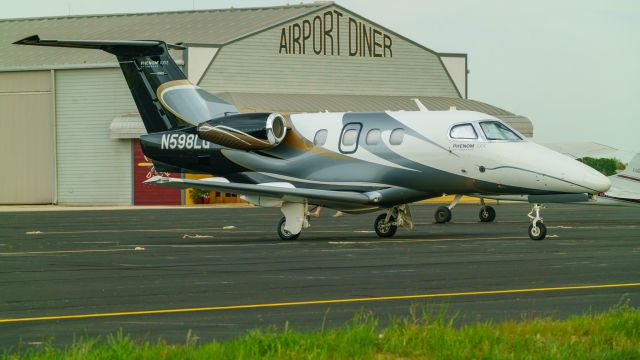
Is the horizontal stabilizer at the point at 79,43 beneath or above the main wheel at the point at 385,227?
above

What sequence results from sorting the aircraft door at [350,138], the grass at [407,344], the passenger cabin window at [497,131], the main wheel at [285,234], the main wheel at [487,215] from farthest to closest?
1. the main wheel at [487,215]
2. the aircraft door at [350,138]
3. the main wheel at [285,234]
4. the passenger cabin window at [497,131]
5. the grass at [407,344]

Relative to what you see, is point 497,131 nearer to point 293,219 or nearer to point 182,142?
point 293,219

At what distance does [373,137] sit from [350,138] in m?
0.61

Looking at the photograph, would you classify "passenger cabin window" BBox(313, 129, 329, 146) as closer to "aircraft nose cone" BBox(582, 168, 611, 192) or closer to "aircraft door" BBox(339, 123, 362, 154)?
"aircraft door" BBox(339, 123, 362, 154)

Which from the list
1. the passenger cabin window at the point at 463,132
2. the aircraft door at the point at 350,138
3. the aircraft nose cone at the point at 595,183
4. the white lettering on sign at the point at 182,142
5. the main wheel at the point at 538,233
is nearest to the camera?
the aircraft nose cone at the point at 595,183

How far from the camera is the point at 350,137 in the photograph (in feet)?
89.8

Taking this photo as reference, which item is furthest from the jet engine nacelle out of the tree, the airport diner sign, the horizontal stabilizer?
the tree

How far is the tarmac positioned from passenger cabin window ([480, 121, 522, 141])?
92.8 inches

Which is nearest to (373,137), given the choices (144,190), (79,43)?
(79,43)

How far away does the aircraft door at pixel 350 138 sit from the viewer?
2722 centimetres

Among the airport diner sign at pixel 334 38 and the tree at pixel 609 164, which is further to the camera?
the tree at pixel 609 164

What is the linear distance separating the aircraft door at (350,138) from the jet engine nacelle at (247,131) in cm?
155

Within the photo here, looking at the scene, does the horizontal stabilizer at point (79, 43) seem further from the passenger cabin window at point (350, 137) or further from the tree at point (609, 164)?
the tree at point (609, 164)

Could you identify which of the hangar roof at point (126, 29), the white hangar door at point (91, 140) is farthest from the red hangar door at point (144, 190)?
the hangar roof at point (126, 29)
